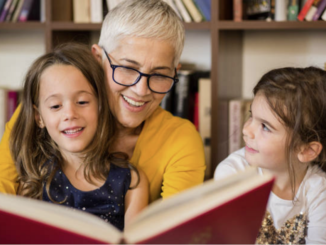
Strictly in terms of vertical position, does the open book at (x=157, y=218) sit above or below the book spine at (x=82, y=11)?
below

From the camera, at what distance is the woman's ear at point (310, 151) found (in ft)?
4.19

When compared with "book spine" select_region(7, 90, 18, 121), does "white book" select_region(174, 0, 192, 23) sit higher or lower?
higher

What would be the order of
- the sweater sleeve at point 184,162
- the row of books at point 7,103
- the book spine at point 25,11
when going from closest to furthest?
the sweater sleeve at point 184,162 → the book spine at point 25,11 → the row of books at point 7,103

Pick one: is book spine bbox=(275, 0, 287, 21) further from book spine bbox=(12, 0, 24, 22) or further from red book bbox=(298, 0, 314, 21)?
book spine bbox=(12, 0, 24, 22)

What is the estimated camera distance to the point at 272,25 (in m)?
1.77

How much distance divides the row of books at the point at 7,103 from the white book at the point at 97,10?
618 mm

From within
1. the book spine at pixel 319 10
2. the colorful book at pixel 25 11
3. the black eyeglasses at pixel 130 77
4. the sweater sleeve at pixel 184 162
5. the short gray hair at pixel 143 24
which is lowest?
the sweater sleeve at pixel 184 162

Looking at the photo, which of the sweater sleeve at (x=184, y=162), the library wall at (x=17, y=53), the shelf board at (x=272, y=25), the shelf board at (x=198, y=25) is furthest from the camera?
the library wall at (x=17, y=53)

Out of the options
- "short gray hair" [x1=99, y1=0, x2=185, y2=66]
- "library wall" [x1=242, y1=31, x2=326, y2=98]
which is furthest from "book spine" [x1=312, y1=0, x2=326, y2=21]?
"short gray hair" [x1=99, y1=0, x2=185, y2=66]

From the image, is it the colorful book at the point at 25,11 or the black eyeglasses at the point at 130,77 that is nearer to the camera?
the black eyeglasses at the point at 130,77

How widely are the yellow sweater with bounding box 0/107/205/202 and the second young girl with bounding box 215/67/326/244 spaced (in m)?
0.19

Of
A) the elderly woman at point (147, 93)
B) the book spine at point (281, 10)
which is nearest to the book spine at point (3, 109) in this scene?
the elderly woman at point (147, 93)

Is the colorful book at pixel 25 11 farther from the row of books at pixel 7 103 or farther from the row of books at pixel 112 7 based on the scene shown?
the row of books at pixel 7 103

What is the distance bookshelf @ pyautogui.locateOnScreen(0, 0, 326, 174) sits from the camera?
1788mm
